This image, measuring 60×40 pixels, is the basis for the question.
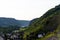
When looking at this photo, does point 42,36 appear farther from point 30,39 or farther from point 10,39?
point 10,39

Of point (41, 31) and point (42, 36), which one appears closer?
point (42, 36)

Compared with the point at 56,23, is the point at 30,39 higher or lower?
lower

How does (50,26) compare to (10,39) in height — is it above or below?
above

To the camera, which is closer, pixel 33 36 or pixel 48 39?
pixel 48 39

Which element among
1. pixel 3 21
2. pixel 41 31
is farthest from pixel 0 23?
pixel 41 31

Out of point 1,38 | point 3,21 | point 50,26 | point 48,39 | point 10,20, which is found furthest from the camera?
point 10,20

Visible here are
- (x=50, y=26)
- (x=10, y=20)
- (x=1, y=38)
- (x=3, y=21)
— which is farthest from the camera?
(x=10, y=20)

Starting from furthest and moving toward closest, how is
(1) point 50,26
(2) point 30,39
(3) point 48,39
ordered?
1. (1) point 50,26
2. (2) point 30,39
3. (3) point 48,39

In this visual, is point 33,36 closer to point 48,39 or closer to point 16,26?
point 48,39

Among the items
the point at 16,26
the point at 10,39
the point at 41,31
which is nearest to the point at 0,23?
the point at 16,26
